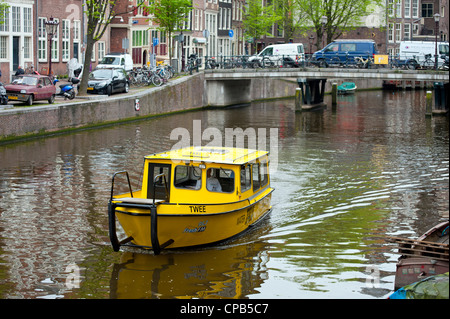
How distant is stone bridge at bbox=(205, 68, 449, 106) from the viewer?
171ft

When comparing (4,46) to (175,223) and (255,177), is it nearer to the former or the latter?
(255,177)

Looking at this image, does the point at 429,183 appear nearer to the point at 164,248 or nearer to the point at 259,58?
the point at 164,248

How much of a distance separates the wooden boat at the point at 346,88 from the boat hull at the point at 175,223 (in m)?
58.6

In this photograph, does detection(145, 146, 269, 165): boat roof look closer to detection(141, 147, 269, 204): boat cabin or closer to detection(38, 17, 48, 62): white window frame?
detection(141, 147, 269, 204): boat cabin

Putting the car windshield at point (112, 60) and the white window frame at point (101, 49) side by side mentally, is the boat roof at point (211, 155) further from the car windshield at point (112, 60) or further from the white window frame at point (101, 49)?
the white window frame at point (101, 49)

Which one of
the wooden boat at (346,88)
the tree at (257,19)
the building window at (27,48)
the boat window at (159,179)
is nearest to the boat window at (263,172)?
the boat window at (159,179)

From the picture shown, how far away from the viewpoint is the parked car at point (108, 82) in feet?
148

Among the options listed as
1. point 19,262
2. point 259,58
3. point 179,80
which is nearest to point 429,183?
point 19,262

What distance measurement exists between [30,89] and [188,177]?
2056 centimetres

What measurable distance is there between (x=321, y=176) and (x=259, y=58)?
33.5 metres

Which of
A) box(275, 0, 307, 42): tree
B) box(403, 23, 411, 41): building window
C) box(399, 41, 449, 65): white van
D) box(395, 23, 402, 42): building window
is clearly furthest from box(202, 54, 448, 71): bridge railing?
box(403, 23, 411, 41): building window

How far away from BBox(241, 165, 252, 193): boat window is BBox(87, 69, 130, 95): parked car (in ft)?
86.1

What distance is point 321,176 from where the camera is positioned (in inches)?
1148

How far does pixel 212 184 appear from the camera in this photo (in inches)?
752
